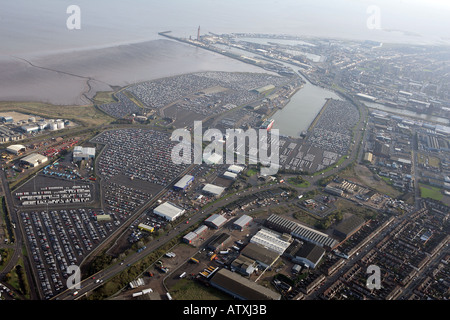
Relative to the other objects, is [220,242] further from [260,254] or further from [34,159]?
[34,159]

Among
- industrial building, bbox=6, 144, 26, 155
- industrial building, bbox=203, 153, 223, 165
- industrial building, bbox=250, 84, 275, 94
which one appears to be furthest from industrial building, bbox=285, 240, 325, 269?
industrial building, bbox=250, 84, 275, 94

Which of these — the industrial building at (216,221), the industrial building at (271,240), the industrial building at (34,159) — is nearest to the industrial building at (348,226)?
the industrial building at (271,240)

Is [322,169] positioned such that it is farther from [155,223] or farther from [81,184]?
[81,184]

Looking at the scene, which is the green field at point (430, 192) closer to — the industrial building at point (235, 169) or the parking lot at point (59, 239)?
the industrial building at point (235, 169)

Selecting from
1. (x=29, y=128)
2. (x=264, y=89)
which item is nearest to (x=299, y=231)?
(x=29, y=128)

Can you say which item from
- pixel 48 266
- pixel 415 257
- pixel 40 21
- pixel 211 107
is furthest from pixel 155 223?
pixel 40 21
